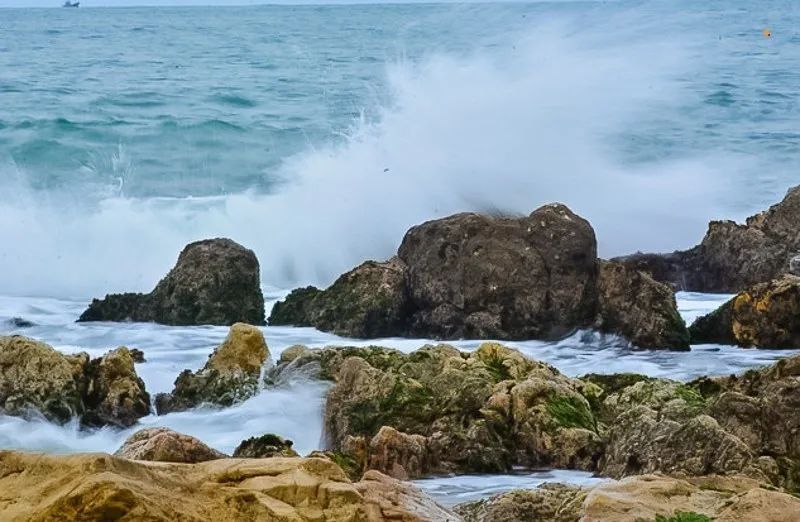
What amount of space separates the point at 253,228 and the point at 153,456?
48.0 feet

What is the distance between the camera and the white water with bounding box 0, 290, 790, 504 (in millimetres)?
9547

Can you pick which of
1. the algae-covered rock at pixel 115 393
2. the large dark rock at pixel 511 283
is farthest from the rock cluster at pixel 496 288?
the algae-covered rock at pixel 115 393

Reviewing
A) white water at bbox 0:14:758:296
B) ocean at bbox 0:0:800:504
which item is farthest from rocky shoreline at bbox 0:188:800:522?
white water at bbox 0:14:758:296

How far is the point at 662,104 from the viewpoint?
34188 mm

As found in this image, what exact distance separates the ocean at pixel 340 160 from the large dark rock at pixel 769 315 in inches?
8.9

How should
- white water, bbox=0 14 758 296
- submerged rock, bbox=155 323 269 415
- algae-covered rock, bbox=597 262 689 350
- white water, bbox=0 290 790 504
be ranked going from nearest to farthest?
white water, bbox=0 290 790 504 → submerged rock, bbox=155 323 269 415 → algae-covered rock, bbox=597 262 689 350 → white water, bbox=0 14 758 296

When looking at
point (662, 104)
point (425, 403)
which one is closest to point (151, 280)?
point (425, 403)

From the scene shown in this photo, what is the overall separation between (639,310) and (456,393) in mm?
4186

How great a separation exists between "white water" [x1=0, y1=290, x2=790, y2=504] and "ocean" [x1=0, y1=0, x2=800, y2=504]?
30 millimetres

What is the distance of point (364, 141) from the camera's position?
26359 mm

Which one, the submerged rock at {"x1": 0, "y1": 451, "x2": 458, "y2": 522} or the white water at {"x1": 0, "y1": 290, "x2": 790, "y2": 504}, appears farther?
the white water at {"x1": 0, "y1": 290, "x2": 790, "y2": 504}

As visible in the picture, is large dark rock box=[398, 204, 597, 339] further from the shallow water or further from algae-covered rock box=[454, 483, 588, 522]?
algae-covered rock box=[454, 483, 588, 522]

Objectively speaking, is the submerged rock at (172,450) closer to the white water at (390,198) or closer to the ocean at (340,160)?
the ocean at (340,160)

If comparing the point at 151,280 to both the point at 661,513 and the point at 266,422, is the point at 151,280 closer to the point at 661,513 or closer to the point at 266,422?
the point at 266,422
